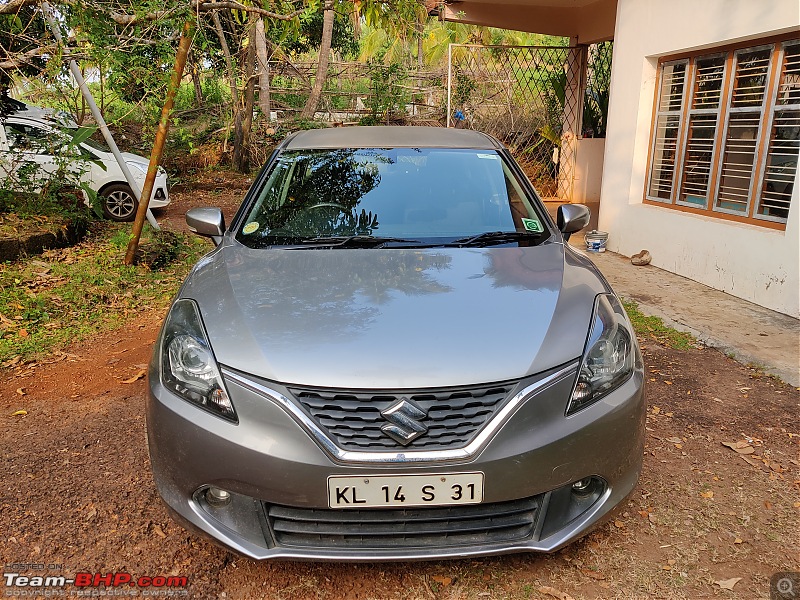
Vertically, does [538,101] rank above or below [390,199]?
above

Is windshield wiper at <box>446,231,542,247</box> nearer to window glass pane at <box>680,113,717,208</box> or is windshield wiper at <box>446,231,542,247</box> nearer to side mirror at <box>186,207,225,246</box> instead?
side mirror at <box>186,207,225,246</box>

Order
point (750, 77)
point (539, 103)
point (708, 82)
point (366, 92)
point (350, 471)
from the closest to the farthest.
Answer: point (350, 471) → point (750, 77) → point (708, 82) → point (539, 103) → point (366, 92)

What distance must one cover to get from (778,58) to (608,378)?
4.79 m

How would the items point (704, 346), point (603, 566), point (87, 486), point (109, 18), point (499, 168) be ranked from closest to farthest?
point (603, 566) < point (87, 486) < point (499, 168) < point (704, 346) < point (109, 18)

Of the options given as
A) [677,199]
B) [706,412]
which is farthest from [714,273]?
[706,412]

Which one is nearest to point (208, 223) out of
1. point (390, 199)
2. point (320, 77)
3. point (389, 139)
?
point (390, 199)

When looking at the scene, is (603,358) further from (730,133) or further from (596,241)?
(596,241)

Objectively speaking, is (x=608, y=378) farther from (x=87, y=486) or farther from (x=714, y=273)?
(x=714, y=273)

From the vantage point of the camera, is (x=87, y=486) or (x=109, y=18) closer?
(x=87, y=486)

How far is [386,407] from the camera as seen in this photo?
1.90 m

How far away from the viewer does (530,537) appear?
1997 mm

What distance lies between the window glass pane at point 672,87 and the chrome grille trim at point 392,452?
597 centimetres

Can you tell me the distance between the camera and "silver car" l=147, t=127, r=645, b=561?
189 cm

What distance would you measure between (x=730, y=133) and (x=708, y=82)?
655 millimetres
